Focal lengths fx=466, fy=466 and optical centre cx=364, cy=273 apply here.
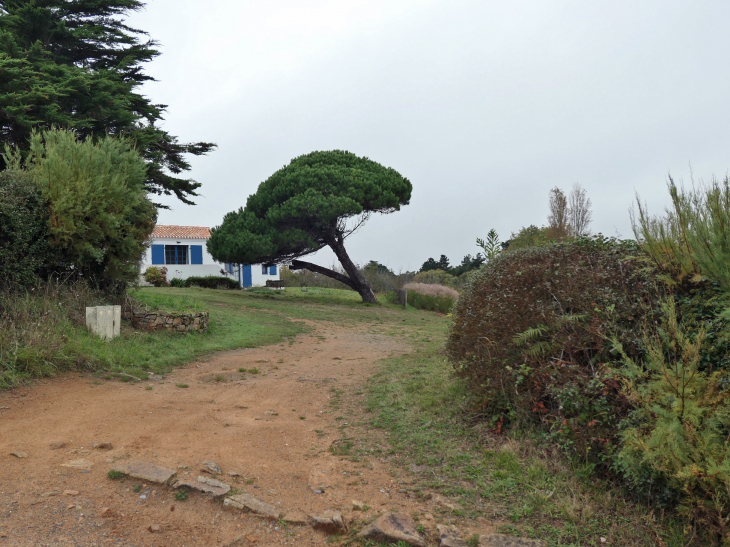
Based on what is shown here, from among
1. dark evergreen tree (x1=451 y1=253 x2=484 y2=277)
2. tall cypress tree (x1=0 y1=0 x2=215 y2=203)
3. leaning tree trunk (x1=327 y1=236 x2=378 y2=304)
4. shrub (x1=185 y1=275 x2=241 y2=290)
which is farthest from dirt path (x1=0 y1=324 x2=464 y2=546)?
dark evergreen tree (x1=451 y1=253 x2=484 y2=277)

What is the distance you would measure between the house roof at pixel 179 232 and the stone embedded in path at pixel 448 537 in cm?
2724

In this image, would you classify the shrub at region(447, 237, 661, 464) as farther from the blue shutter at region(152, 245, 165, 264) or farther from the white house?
the blue shutter at region(152, 245, 165, 264)

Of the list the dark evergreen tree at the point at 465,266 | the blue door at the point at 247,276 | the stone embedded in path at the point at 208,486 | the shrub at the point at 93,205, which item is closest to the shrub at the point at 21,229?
the shrub at the point at 93,205

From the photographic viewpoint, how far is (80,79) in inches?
548

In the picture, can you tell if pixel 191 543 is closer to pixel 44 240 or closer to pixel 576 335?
pixel 576 335

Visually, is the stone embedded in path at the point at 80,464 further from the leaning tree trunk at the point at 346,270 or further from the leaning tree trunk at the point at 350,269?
the leaning tree trunk at the point at 346,270

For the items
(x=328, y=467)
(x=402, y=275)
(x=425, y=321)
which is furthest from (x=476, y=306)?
(x=402, y=275)

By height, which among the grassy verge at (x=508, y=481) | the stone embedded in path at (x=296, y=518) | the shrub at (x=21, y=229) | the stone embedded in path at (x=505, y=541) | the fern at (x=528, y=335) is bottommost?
the stone embedded in path at (x=296, y=518)

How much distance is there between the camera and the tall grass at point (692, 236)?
3281 mm

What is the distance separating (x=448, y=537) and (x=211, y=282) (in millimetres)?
23907

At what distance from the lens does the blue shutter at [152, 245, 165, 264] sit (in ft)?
88.1

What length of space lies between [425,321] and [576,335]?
13.3 m

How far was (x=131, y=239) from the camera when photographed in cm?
962

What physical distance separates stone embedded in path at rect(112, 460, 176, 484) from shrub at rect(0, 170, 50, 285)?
5.90 metres
